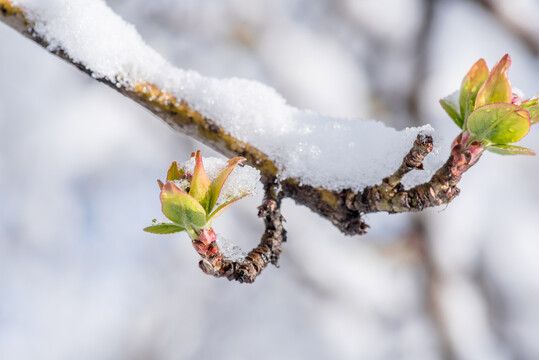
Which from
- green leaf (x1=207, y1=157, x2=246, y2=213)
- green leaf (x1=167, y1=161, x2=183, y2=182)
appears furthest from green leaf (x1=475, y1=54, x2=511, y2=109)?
green leaf (x1=167, y1=161, x2=183, y2=182)

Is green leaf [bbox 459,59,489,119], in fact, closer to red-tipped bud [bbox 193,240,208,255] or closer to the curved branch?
the curved branch

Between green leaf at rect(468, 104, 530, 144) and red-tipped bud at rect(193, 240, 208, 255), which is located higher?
green leaf at rect(468, 104, 530, 144)

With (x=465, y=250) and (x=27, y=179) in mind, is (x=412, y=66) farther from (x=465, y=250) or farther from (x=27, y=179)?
(x=27, y=179)

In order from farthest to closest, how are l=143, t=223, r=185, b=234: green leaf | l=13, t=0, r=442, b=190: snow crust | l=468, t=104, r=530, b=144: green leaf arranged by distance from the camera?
l=13, t=0, r=442, b=190: snow crust
l=143, t=223, r=185, b=234: green leaf
l=468, t=104, r=530, b=144: green leaf

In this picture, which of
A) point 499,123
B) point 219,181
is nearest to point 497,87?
point 499,123

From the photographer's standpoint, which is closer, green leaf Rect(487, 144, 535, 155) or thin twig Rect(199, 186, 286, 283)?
green leaf Rect(487, 144, 535, 155)

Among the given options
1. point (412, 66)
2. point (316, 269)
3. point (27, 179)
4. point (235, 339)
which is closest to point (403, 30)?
point (412, 66)

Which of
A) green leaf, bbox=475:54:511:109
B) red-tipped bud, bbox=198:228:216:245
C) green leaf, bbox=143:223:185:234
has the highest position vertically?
green leaf, bbox=475:54:511:109
